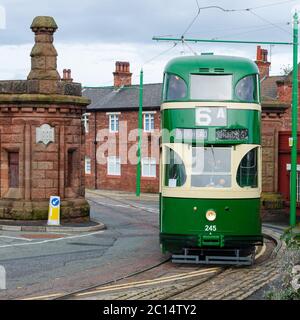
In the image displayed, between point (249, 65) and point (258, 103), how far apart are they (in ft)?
3.13

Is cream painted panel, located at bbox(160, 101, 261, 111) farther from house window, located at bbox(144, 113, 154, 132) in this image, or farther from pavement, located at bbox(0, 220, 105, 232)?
house window, located at bbox(144, 113, 154, 132)

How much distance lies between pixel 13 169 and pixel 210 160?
1258 cm

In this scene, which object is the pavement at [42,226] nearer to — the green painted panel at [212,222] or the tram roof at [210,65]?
the green painted panel at [212,222]

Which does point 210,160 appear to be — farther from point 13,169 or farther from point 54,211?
point 13,169

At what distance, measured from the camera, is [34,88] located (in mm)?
27031

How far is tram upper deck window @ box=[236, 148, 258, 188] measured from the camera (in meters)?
17.0

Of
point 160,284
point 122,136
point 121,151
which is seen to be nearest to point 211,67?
point 160,284

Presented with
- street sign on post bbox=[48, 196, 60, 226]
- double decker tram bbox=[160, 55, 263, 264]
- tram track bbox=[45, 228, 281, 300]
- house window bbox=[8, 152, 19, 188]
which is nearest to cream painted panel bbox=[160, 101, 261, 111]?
double decker tram bbox=[160, 55, 263, 264]

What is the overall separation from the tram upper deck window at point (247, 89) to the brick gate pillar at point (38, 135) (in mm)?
10944

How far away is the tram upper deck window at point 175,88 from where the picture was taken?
17.1m

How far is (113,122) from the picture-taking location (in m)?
55.7

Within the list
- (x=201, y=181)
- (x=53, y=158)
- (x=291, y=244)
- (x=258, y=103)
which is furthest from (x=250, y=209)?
(x=53, y=158)

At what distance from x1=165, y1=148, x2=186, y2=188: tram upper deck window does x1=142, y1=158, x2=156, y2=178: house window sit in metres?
35.0

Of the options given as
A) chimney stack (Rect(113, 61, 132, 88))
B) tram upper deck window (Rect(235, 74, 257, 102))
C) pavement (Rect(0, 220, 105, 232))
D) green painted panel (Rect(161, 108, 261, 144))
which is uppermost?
chimney stack (Rect(113, 61, 132, 88))
